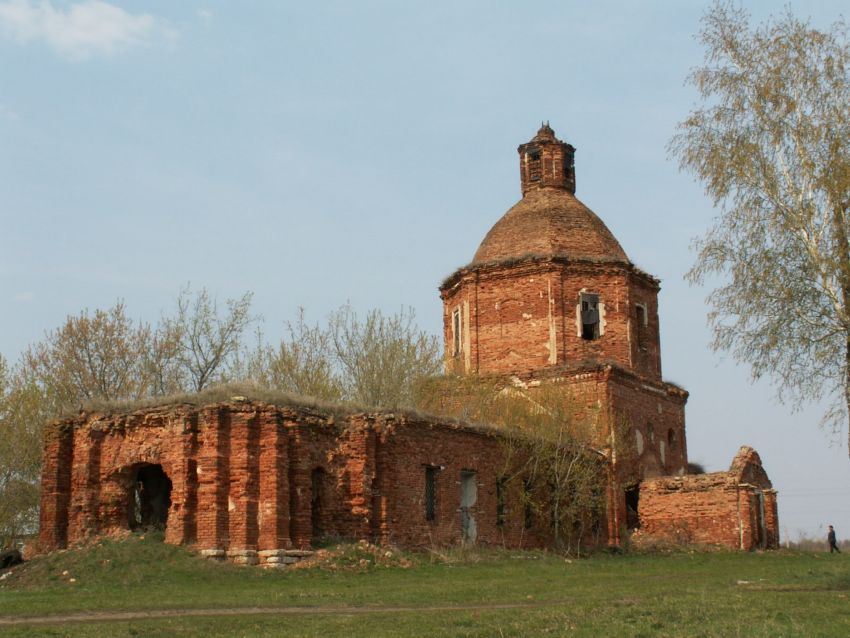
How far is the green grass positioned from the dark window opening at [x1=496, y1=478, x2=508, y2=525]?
1467mm

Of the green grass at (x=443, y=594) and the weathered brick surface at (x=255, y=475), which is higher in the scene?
the weathered brick surface at (x=255, y=475)

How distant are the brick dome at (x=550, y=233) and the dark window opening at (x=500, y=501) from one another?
363 inches

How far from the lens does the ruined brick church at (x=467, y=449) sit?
19438 millimetres

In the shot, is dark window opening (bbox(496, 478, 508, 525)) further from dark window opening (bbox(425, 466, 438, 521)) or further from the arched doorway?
the arched doorway

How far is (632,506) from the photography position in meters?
30.9

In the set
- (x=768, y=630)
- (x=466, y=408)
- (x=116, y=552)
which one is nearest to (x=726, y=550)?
(x=466, y=408)

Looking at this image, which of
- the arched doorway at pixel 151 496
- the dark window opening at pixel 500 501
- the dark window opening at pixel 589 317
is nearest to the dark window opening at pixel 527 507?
the dark window opening at pixel 500 501

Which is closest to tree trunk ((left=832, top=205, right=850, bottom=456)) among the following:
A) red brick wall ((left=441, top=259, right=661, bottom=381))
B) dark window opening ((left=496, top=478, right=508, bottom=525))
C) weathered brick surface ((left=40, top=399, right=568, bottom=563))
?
weathered brick surface ((left=40, top=399, right=568, bottom=563))

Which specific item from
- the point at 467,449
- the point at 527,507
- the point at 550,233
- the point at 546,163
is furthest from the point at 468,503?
the point at 546,163

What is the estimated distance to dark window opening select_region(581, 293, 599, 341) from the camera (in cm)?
3153

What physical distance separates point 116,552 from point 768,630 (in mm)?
12961

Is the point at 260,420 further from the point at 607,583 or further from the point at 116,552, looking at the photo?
the point at 607,583

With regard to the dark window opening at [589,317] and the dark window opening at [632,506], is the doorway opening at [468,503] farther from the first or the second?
the dark window opening at [589,317]

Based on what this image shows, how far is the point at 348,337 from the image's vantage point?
1288 inches
